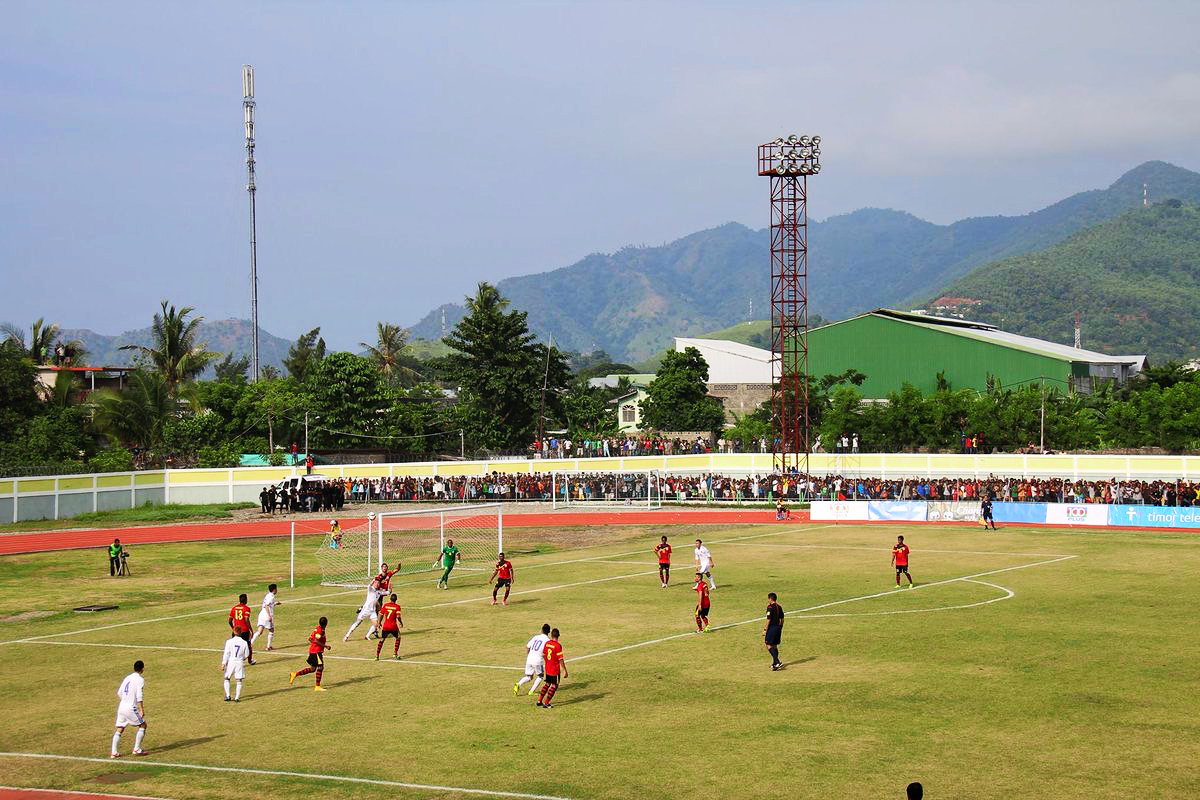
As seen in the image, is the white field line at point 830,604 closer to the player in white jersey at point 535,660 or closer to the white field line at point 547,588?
the player in white jersey at point 535,660

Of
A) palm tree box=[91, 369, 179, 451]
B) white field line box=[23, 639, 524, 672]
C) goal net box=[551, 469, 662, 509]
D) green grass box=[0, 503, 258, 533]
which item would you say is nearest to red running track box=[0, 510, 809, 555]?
green grass box=[0, 503, 258, 533]

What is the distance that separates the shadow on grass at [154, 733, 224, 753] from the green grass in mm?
47393

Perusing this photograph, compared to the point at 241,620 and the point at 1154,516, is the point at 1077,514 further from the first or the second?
the point at 241,620

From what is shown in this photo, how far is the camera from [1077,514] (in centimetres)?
6531

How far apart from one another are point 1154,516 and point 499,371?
194 ft

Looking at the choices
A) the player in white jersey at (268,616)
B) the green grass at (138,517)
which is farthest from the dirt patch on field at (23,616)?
the green grass at (138,517)

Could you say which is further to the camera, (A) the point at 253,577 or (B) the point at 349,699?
(A) the point at 253,577

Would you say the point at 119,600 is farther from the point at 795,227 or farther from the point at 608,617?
the point at 795,227

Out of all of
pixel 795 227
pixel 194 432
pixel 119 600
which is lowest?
pixel 119 600

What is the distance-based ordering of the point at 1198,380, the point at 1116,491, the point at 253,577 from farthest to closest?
the point at 1198,380 < the point at 1116,491 < the point at 253,577

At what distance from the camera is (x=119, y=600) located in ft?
151

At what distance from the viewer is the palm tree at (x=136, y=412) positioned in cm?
9269

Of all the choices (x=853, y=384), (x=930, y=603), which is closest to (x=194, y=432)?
(x=853, y=384)

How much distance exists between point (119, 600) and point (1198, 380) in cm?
7370
